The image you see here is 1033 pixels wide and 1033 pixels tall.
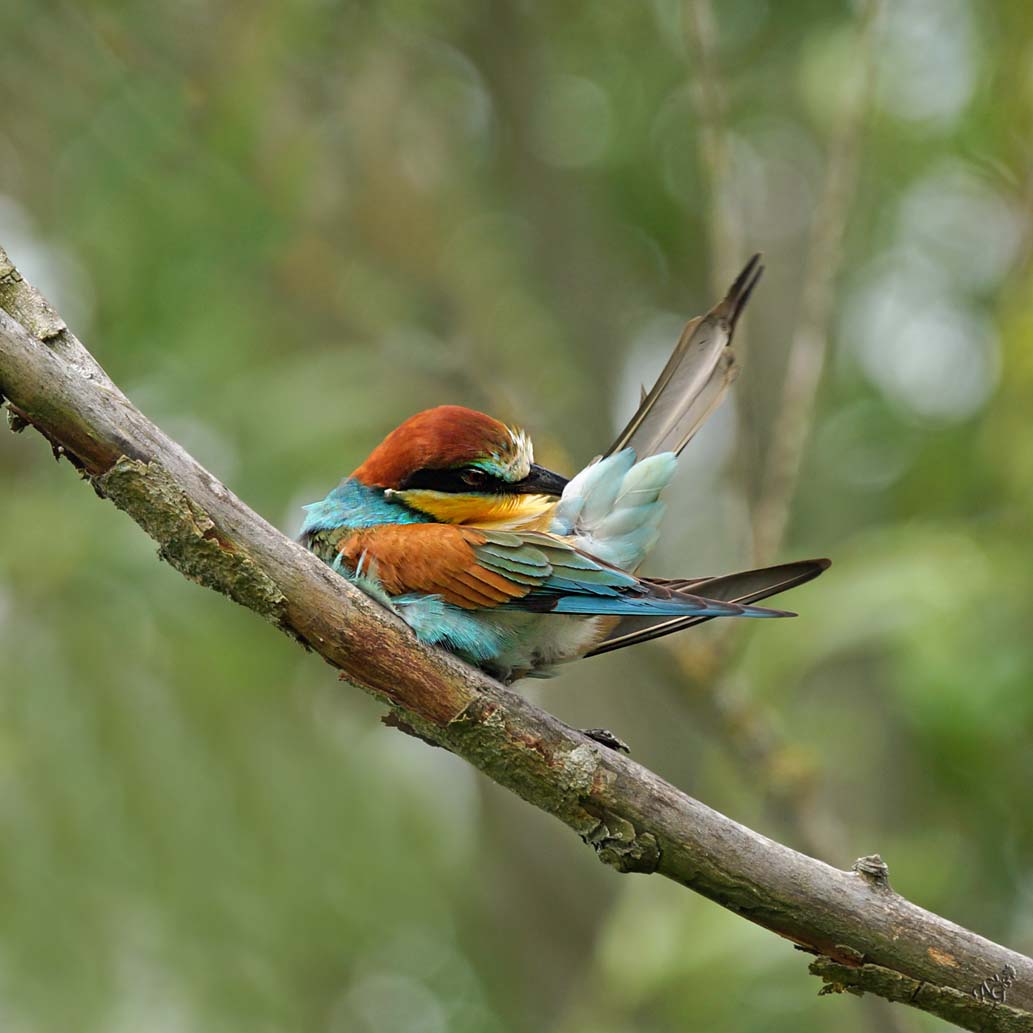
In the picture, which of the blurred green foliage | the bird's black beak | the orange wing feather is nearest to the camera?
the orange wing feather

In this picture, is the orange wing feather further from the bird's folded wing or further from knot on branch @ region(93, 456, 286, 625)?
knot on branch @ region(93, 456, 286, 625)

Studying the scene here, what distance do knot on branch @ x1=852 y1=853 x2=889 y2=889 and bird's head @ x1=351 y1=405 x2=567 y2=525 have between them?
1138 mm

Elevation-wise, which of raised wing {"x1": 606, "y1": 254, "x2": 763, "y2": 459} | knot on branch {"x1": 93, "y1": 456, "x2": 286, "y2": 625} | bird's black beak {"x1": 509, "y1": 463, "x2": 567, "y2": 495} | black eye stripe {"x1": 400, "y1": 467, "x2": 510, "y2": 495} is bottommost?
knot on branch {"x1": 93, "y1": 456, "x2": 286, "y2": 625}

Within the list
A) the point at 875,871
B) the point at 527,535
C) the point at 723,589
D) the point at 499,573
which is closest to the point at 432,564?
the point at 499,573

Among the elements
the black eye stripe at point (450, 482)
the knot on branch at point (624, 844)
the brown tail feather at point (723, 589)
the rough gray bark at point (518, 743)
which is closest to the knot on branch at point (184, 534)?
the rough gray bark at point (518, 743)

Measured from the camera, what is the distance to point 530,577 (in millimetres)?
3080

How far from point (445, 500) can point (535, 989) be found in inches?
201

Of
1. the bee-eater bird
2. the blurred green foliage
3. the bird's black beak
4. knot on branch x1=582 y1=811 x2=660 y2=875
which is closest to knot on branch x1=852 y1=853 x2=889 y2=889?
knot on branch x1=582 y1=811 x2=660 y2=875

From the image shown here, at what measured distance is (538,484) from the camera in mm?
3424

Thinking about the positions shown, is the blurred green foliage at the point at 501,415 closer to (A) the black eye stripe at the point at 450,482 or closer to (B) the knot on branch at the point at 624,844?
(A) the black eye stripe at the point at 450,482

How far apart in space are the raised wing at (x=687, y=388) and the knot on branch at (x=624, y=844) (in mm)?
1005

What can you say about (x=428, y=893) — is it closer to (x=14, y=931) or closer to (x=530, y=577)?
(x=14, y=931)

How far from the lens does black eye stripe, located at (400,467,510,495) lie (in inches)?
130

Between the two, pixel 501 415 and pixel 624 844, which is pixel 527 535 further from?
pixel 501 415
